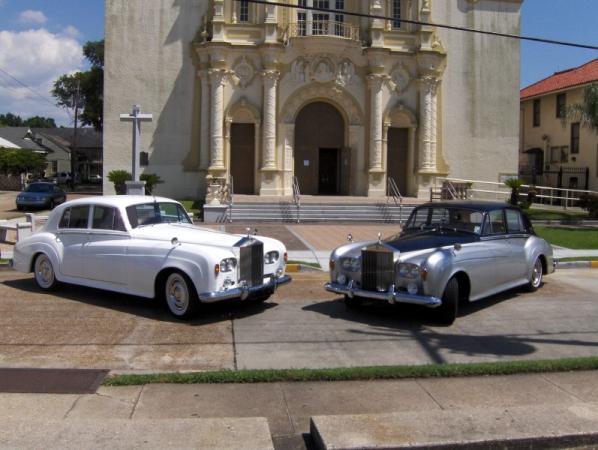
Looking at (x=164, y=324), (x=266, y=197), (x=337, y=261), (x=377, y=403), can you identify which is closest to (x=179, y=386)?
(x=377, y=403)

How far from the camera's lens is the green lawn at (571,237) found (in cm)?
1797

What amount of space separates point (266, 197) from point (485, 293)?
62.7 ft

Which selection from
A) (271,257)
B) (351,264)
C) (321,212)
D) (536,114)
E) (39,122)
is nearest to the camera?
(351,264)

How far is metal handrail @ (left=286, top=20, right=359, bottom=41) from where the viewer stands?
95.0ft

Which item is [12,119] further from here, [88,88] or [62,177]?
[88,88]

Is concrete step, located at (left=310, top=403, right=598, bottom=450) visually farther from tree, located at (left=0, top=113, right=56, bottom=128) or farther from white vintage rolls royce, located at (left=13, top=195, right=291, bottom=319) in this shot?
tree, located at (left=0, top=113, right=56, bottom=128)

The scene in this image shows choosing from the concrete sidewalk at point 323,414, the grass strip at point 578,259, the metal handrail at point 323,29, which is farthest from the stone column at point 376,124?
the concrete sidewalk at point 323,414

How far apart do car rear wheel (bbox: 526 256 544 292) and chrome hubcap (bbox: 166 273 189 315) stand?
19.0 feet

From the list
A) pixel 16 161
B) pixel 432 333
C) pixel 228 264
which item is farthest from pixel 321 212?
pixel 16 161

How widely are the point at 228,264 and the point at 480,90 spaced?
25734 millimetres

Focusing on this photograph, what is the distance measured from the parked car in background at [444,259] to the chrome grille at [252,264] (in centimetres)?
100

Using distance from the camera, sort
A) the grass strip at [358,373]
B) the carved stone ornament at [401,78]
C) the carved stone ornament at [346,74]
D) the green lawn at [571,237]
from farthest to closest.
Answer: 1. the carved stone ornament at [401,78]
2. the carved stone ornament at [346,74]
3. the green lawn at [571,237]
4. the grass strip at [358,373]

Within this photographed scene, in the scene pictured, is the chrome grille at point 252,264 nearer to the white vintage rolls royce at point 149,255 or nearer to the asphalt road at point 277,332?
the white vintage rolls royce at point 149,255

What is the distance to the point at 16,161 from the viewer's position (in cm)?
5119
